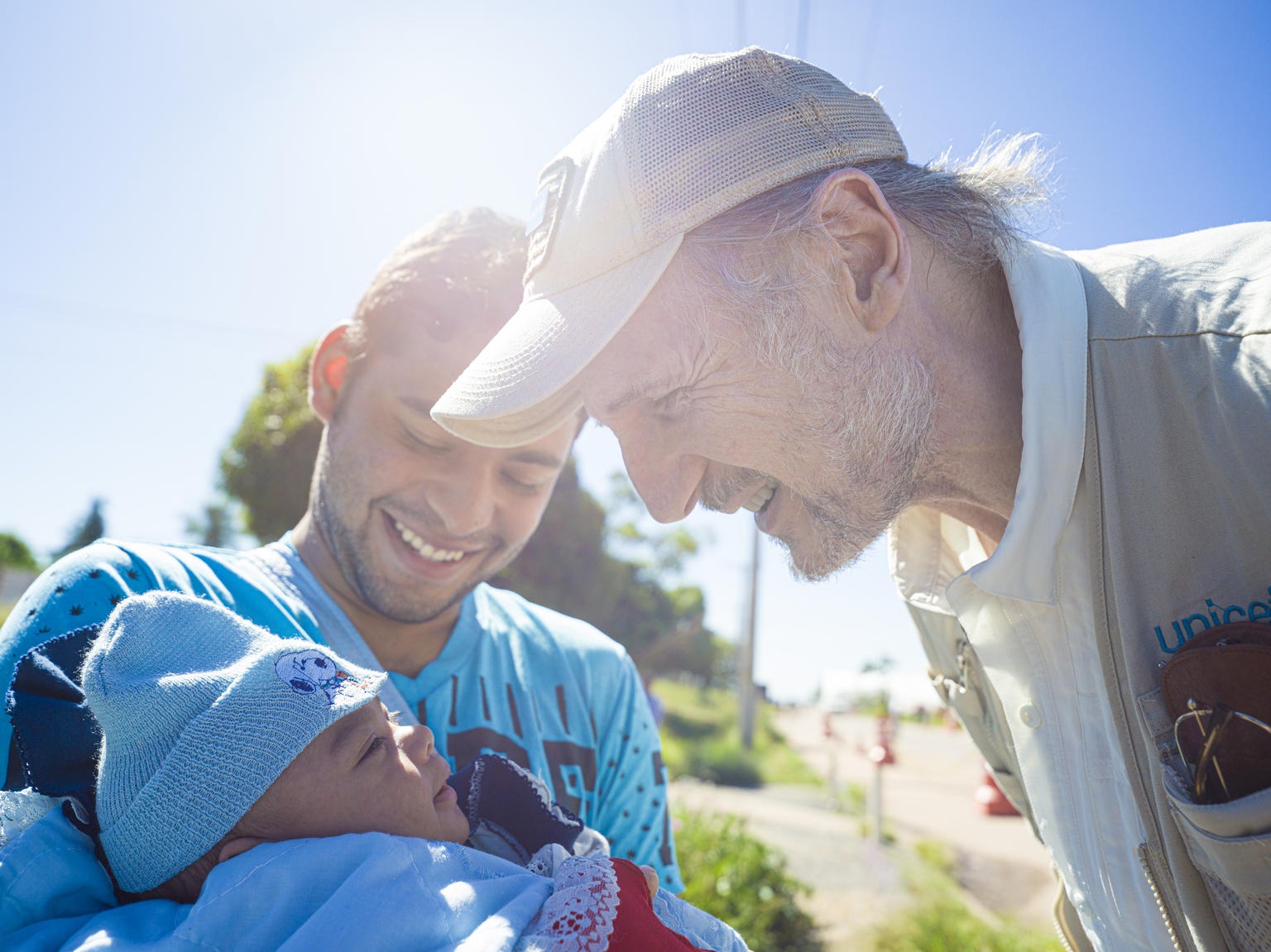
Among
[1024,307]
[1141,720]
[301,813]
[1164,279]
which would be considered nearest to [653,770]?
[301,813]

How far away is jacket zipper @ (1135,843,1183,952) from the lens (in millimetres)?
1535

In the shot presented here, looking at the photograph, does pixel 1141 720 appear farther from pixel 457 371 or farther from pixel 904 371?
pixel 457 371

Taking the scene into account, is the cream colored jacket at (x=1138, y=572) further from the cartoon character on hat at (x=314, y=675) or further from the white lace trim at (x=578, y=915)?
the cartoon character on hat at (x=314, y=675)

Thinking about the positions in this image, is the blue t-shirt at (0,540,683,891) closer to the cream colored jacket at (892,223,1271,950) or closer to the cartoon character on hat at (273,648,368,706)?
the cartoon character on hat at (273,648,368,706)

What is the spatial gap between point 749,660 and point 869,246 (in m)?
19.4

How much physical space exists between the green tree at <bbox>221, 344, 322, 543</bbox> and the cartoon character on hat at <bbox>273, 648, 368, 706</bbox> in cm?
699

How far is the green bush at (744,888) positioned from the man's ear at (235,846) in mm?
4902

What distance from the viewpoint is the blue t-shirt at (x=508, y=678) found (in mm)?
1594

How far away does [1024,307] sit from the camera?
1722 mm

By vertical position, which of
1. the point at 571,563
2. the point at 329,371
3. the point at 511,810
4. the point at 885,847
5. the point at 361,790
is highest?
the point at 329,371

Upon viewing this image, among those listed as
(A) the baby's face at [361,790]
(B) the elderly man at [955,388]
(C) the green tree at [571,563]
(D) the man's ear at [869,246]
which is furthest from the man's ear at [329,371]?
(C) the green tree at [571,563]

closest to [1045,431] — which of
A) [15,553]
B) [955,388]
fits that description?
[955,388]

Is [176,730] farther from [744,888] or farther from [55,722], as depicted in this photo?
[744,888]

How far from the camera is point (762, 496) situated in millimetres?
2123
